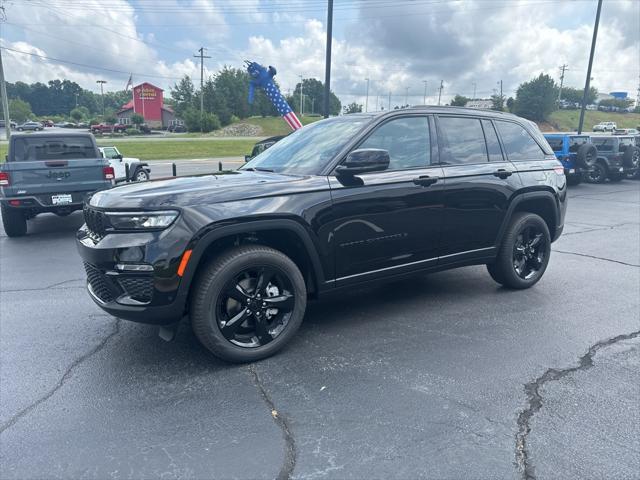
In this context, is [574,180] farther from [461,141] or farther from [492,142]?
[461,141]

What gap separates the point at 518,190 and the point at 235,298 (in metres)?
3.19

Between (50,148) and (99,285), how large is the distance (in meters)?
6.97

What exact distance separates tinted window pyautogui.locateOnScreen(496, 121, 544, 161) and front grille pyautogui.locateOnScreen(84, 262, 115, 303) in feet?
13.2

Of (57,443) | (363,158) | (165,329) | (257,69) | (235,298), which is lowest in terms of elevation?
(57,443)

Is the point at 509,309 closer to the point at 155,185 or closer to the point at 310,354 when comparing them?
the point at 310,354

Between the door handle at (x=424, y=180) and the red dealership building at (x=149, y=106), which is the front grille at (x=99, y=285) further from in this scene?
the red dealership building at (x=149, y=106)

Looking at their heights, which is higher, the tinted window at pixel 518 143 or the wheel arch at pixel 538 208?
the tinted window at pixel 518 143

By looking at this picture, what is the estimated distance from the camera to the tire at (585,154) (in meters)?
16.8

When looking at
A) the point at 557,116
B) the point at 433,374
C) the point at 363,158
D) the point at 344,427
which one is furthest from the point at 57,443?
the point at 557,116

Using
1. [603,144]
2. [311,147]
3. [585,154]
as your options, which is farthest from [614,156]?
[311,147]

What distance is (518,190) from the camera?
5051mm

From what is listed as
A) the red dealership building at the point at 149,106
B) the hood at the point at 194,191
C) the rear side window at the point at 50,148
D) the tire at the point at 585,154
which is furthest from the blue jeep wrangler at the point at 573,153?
the red dealership building at the point at 149,106

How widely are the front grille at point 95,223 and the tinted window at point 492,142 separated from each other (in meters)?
3.66

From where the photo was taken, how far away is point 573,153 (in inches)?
671
